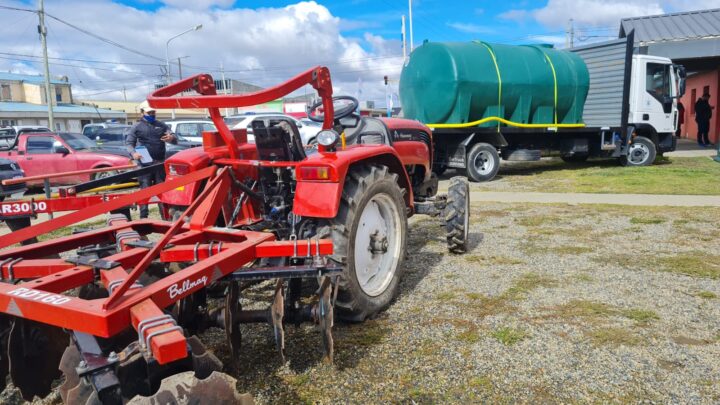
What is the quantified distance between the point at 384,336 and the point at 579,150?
11.7 m

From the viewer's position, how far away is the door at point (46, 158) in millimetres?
11695

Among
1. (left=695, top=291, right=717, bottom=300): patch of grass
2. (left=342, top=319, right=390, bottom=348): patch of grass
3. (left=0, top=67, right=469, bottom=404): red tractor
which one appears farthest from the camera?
(left=695, top=291, right=717, bottom=300): patch of grass

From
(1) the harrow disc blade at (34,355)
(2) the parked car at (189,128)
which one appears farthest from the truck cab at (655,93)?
(1) the harrow disc blade at (34,355)

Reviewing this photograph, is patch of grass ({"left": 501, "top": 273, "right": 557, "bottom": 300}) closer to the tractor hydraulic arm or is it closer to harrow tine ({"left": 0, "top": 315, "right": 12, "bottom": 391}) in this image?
the tractor hydraulic arm

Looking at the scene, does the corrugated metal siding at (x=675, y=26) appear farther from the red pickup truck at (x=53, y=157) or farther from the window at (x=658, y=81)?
the red pickup truck at (x=53, y=157)

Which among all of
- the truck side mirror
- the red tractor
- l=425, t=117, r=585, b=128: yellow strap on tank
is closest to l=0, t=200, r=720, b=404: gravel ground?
the red tractor

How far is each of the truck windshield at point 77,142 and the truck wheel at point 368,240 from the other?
1139 centimetres

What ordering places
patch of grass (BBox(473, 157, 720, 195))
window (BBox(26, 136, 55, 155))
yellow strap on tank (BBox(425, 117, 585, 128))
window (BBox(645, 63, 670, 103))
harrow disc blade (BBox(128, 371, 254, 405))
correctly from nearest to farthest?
1. harrow disc blade (BBox(128, 371, 254, 405))
2. patch of grass (BBox(473, 157, 720, 195))
3. yellow strap on tank (BBox(425, 117, 585, 128))
4. window (BBox(26, 136, 55, 155))
5. window (BBox(645, 63, 670, 103))

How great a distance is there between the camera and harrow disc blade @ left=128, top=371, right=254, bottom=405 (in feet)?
5.44

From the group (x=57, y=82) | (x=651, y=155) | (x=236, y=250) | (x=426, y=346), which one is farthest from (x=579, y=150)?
(x=57, y=82)

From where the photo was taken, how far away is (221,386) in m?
1.73

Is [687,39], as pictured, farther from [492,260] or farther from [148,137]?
[148,137]

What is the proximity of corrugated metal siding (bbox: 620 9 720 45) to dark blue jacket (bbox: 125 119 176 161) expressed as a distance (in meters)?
15.1

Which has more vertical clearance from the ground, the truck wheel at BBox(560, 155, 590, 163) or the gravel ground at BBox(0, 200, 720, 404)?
the truck wheel at BBox(560, 155, 590, 163)
